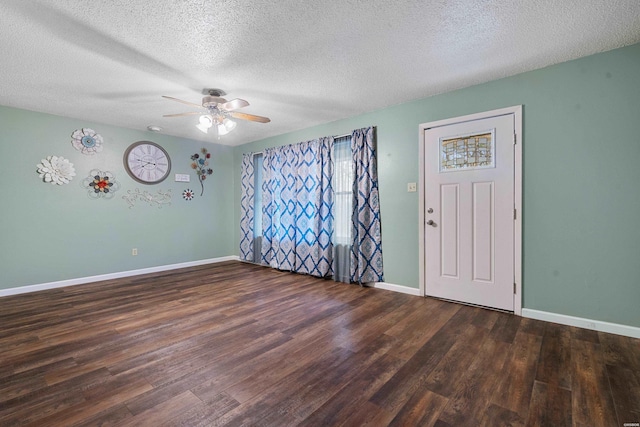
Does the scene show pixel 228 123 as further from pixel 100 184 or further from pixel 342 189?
pixel 100 184

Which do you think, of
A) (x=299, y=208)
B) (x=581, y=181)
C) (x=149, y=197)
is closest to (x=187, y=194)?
(x=149, y=197)

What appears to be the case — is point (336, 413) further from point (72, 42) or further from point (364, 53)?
point (72, 42)

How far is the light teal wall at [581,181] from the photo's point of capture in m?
2.26

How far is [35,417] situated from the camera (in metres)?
1.40

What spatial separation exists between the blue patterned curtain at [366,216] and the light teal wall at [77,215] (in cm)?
324

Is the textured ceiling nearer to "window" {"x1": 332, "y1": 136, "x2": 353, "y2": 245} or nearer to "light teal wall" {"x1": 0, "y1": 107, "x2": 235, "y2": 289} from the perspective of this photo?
"light teal wall" {"x1": 0, "y1": 107, "x2": 235, "y2": 289}

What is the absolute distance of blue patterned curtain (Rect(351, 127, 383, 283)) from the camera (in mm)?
3709

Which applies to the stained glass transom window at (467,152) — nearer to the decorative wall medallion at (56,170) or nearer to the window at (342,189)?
the window at (342,189)

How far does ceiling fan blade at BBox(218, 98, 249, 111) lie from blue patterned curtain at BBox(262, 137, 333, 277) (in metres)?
1.68

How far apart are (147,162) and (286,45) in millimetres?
3657

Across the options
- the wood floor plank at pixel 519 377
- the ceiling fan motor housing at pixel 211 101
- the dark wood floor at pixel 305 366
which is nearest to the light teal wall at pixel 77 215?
the dark wood floor at pixel 305 366

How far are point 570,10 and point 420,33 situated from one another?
0.97 m

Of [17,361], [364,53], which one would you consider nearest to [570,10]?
[364,53]

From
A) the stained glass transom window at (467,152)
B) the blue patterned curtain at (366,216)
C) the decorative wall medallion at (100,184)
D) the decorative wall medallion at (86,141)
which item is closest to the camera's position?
the stained glass transom window at (467,152)
